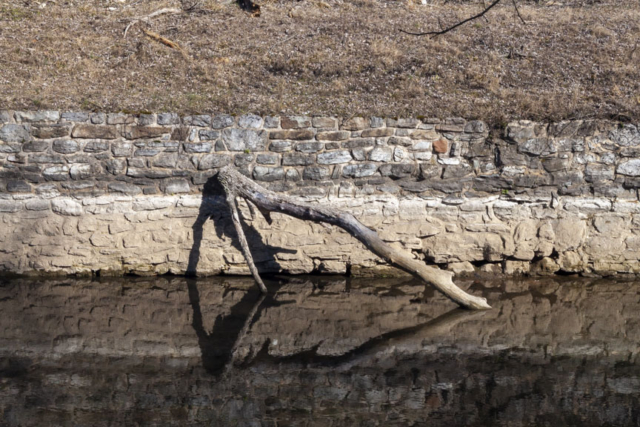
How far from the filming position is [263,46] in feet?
28.7

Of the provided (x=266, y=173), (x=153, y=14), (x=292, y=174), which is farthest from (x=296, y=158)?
(x=153, y=14)

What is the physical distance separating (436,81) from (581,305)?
3.41 m

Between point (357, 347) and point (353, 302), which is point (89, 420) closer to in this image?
point (357, 347)

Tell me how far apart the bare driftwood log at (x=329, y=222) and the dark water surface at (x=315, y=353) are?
0.82ft

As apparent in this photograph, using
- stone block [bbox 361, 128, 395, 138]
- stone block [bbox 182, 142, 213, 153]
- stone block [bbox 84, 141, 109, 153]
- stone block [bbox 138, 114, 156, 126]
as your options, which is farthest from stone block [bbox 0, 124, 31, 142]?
stone block [bbox 361, 128, 395, 138]

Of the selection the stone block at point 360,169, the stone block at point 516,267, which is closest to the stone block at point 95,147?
Answer: the stone block at point 360,169

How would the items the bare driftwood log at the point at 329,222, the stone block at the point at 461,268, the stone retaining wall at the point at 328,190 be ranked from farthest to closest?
1. the stone block at the point at 461,268
2. the stone retaining wall at the point at 328,190
3. the bare driftwood log at the point at 329,222

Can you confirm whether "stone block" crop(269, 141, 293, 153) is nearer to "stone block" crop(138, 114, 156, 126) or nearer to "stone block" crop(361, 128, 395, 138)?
"stone block" crop(361, 128, 395, 138)

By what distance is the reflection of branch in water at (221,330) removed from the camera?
473 centimetres

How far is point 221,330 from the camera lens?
17.6 ft

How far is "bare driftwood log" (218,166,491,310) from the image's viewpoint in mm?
5844

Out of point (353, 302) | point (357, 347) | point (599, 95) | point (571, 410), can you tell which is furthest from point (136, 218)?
point (599, 95)

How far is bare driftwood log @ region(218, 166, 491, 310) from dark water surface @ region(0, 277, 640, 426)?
9.8 inches

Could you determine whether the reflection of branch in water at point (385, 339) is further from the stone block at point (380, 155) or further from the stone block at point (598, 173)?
the stone block at point (598, 173)
